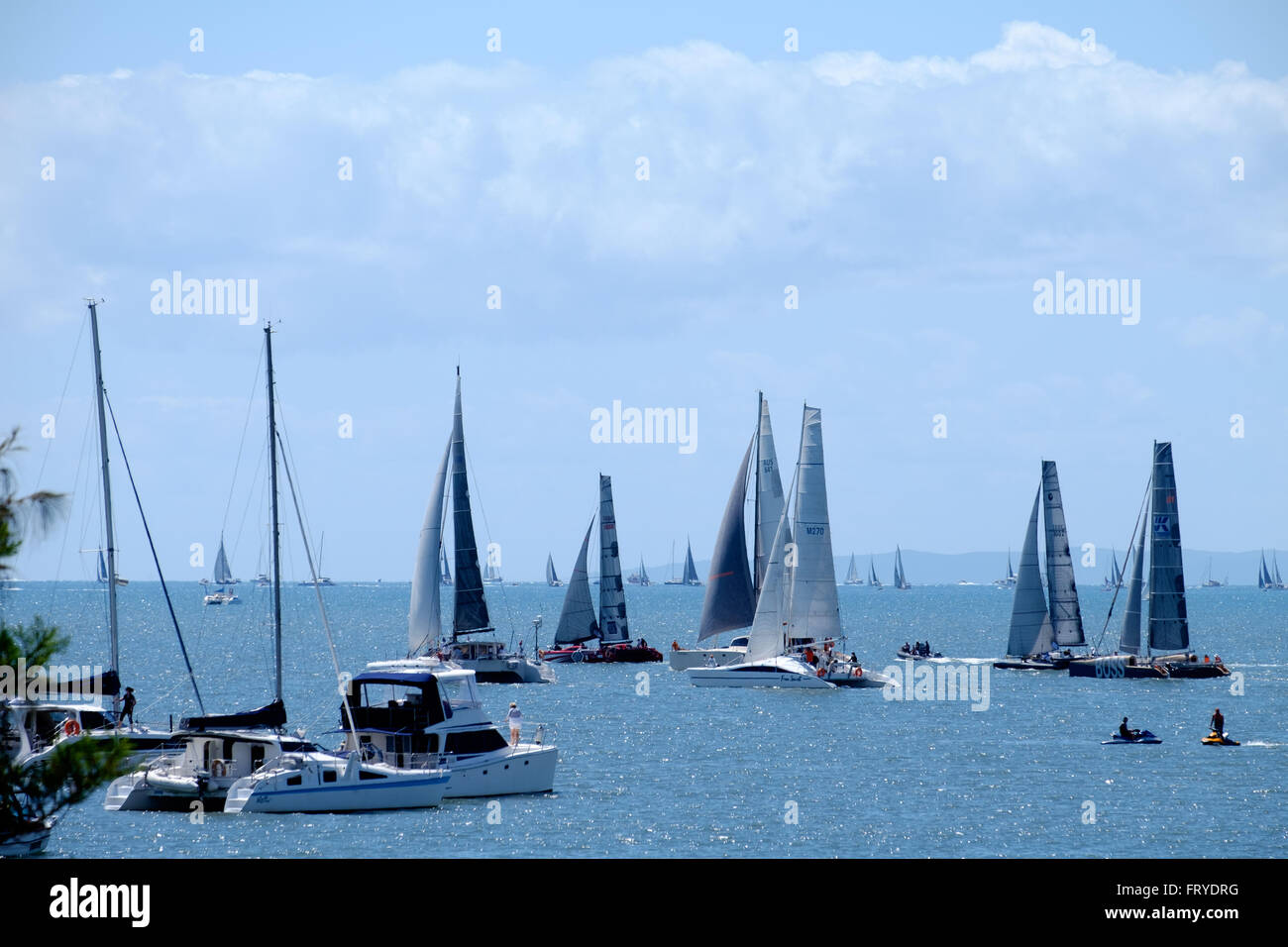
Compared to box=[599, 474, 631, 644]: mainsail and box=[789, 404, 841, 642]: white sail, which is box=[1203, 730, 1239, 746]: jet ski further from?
box=[599, 474, 631, 644]: mainsail

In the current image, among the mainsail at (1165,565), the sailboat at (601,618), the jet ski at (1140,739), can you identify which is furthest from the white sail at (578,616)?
the jet ski at (1140,739)

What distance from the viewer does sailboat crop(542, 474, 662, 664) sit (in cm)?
9706

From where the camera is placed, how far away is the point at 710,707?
70.6m

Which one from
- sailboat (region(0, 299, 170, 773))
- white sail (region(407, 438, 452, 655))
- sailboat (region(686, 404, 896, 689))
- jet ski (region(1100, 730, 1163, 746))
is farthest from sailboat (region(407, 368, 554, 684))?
jet ski (region(1100, 730, 1163, 746))

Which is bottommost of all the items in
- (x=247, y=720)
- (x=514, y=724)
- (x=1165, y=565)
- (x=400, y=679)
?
(x=514, y=724)

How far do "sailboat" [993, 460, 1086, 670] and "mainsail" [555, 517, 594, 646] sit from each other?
26913 mm

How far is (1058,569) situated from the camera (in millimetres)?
88688

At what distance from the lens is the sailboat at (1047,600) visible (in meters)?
88.8

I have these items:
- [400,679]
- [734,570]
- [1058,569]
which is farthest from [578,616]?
[400,679]

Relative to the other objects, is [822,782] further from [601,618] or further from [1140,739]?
[601,618]

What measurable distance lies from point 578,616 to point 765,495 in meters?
20.1

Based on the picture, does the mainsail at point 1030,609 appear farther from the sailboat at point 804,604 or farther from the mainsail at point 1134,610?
the sailboat at point 804,604

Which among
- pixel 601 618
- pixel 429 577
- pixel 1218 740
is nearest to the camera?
pixel 1218 740
